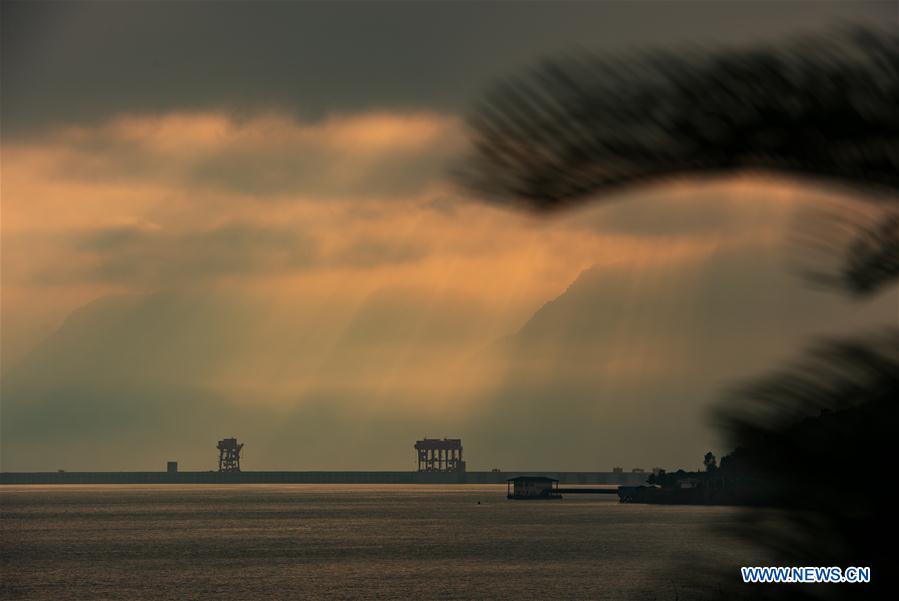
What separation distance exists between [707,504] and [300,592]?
4281 inches

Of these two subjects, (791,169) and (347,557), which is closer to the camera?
(791,169)

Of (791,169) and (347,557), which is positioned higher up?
(791,169)

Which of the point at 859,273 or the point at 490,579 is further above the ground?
the point at 859,273

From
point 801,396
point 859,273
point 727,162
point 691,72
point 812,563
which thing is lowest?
point 812,563

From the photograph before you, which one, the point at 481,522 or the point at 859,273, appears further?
the point at 481,522

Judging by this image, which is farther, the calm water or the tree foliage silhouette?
the calm water

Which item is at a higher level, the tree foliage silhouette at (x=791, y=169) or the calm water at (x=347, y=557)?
the tree foliage silhouette at (x=791, y=169)

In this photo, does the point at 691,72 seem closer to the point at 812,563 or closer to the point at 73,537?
the point at 812,563

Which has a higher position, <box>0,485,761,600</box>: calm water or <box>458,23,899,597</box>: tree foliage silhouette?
<box>458,23,899,597</box>: tree foliage silhouette

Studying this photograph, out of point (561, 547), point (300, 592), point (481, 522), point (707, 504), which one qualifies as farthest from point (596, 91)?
point (707, 504)

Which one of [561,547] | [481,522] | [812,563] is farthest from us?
[481,522]

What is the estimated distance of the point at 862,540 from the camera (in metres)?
4.12

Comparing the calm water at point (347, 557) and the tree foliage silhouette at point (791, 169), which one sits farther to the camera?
the calm water at point (347, 557)

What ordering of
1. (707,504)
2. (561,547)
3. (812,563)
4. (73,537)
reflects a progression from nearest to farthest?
(812,563)
(561,547)
(73,537)
(707,504)
